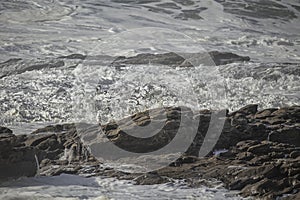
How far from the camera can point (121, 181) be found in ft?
22.2

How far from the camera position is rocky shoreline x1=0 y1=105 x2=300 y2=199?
6539 millimetres

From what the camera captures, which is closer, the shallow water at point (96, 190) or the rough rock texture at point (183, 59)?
the shallow water at point (96, 190)

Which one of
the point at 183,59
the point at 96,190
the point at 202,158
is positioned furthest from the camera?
the point at 183,59

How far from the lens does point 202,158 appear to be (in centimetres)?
743

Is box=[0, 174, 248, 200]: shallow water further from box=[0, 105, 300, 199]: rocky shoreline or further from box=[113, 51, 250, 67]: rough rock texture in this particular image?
box=[113, 51, 250, 67]: rough rock texture

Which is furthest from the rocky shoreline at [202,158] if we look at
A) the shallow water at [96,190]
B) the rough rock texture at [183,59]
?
the rough rock texture at [183,59]

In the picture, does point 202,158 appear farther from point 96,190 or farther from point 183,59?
point 183,59

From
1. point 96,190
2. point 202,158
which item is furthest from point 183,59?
point 96,190

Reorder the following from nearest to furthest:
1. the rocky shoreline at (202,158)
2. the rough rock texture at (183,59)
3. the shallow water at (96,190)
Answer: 1. the shallow water at (96,190)
2. the rocky shoreline at (202,158)
3. the rough rock texture at (183,59)

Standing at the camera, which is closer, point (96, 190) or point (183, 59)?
point (96, 190)

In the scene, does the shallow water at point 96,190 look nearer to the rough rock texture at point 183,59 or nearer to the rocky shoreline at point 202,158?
the rocky shoreline at point 202,158

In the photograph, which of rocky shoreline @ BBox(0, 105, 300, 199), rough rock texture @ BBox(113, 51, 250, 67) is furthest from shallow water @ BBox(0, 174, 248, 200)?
rough rock texture @ BBox(113, 51, 250, 67)

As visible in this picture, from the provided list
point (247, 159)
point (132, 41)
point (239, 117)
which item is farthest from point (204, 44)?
point (247, 159)

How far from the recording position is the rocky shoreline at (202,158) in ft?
21.5
